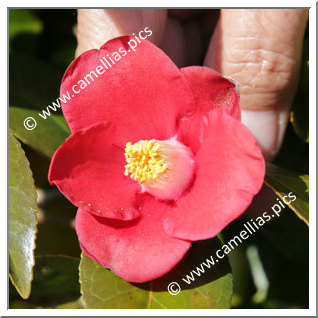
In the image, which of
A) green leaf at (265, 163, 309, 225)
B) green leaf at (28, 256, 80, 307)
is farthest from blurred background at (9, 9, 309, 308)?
green leaf at (265, 163, 309, 225)

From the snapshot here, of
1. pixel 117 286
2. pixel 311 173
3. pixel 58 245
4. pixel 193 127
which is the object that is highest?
pixel 193 127

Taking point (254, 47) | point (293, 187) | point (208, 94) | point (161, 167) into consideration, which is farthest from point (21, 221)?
point (254, 47)

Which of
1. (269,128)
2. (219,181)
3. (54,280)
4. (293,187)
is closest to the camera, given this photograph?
(219,181)

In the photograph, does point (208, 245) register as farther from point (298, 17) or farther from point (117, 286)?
point (298, 17)

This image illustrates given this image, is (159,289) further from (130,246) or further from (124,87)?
(124,87)

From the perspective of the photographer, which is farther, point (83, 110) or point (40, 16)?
point (40, 16)

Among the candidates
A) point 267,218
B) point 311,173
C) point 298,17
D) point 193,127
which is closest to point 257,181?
point 193,127

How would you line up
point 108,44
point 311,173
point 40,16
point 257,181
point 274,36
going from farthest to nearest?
point 40,16
point 274,36
point 311,173
point 108,44
point 257,181
